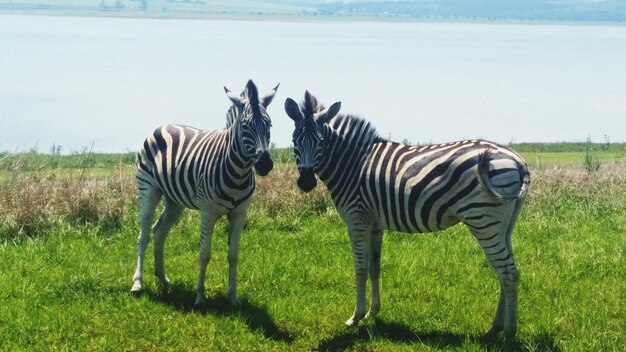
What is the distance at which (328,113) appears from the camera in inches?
304

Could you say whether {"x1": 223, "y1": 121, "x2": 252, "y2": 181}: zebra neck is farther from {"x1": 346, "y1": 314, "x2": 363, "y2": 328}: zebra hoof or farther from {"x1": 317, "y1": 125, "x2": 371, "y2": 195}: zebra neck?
{"x1": 346, "y1": 314, "x2": 363, "y2": 328}: zebra hoof

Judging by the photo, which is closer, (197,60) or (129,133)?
(129,133)

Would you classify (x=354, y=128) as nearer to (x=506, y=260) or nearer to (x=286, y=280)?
(x=506, y=260)

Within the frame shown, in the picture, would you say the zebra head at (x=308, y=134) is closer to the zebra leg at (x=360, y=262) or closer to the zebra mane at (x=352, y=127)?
the zebra mane at (x=352, y=127)

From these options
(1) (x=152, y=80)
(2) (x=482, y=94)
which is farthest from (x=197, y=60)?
(2) (x=482, y=94)

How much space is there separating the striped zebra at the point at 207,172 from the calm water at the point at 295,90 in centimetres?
885

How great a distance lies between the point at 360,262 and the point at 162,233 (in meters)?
2.59

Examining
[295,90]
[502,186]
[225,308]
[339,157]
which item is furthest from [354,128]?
[295,90]

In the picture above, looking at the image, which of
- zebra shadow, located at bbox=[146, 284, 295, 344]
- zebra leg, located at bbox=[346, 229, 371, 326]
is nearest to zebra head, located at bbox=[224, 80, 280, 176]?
zebra leg, located at bbox=[346, 229, 371, 326]

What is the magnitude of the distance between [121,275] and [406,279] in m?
3.33

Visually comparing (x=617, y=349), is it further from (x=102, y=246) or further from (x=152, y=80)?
(x=152, y=80)

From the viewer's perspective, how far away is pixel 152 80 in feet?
178

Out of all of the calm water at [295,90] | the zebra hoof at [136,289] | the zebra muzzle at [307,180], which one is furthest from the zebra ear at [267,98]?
the calm water at [295,90]

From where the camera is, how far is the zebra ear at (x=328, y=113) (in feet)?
25.3
